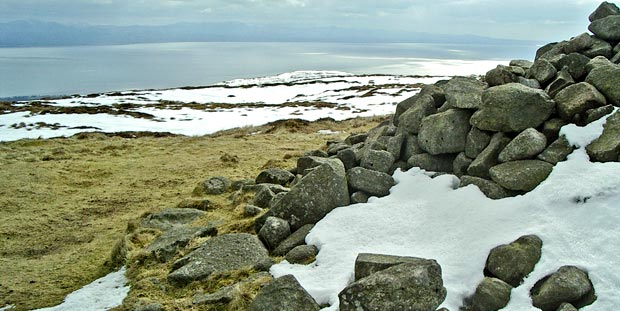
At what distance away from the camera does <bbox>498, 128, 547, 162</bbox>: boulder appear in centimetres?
798

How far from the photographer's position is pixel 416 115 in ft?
35.7

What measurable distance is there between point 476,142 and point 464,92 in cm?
153

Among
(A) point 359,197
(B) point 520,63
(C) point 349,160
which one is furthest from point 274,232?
(B) point 520,63

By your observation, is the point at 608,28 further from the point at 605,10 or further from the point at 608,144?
the point at 608,144

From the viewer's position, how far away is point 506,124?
8508mm

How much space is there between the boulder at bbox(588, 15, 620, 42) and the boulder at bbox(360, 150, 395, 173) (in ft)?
21.8

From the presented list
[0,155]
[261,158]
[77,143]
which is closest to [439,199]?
[261,158]

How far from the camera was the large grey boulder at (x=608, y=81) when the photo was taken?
8344mm

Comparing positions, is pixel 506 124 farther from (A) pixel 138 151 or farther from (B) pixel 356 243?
(A) pixel 138 151

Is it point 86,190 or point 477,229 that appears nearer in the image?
point 477,229

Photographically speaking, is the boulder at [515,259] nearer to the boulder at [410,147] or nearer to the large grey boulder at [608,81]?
the large grey boulder at [608,81]

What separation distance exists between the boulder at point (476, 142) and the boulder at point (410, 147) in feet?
4.46

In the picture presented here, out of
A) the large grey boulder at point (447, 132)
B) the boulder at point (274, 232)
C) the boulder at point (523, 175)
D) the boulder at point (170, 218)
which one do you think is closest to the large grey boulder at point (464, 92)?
the large grey boulder at point (447, 132)

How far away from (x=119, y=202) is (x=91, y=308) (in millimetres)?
Result: 7925
